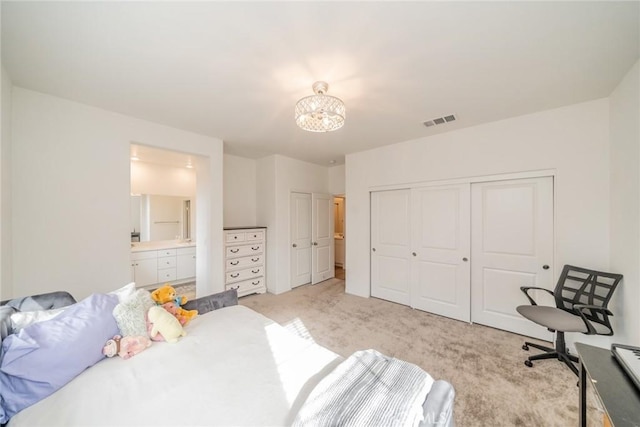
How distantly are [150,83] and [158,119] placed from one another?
87 centimetres

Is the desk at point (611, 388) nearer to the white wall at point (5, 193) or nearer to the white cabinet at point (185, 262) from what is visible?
the white wall at point (5, 193)

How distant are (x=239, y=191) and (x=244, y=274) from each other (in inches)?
63.6

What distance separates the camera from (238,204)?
4605 millimetres

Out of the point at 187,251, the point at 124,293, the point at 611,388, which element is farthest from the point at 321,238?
the point at 611,388

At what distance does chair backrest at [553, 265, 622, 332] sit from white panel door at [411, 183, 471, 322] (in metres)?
0.89

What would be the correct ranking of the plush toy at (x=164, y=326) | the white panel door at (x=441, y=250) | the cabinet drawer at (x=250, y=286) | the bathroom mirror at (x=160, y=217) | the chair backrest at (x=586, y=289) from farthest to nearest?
1. the bathroom mirror at (x=160, y=217)
2. the cabinet drawer at (x=250, y=286)
3. the white panel door at (x=441, y=250)
4. the chair backrest at (x=586, y=289)
5. the plush toy at (x=164, y=326)

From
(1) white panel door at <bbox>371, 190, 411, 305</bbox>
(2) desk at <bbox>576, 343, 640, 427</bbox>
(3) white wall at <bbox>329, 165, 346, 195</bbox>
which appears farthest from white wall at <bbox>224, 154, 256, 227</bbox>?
(2) desk at <bbox>576, 343, 640, 427</bbox>

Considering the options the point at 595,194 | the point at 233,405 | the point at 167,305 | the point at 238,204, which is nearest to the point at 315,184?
the point at 238,204

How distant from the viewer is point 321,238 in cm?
511

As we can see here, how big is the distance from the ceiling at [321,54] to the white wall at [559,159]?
228 millimetres

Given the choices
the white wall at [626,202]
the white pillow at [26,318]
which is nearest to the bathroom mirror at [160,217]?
the white pillow at [26,318]

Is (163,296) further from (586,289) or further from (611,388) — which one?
(586,289)

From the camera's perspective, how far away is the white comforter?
97cm

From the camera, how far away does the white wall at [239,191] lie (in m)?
4.45
